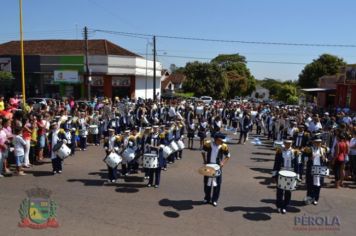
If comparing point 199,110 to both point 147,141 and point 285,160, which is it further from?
point 285,160

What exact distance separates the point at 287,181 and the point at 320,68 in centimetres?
6507

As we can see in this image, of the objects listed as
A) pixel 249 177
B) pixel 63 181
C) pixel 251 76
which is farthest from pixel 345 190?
pixel 251 76

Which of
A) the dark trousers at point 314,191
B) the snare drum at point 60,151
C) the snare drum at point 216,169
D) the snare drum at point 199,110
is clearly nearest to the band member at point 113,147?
the snare drum at point 60,151

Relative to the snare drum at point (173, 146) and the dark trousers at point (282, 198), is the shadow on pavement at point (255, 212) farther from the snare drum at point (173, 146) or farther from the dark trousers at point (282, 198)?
the snare drum at point (173, 146)

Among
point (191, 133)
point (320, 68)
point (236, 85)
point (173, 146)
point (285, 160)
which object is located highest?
point (320, 68)

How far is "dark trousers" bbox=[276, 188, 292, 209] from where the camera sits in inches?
374

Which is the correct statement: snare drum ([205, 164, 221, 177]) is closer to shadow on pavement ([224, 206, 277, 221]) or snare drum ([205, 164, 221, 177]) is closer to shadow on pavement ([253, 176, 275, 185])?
shadow on pavement ([224, 206, 277, 221])

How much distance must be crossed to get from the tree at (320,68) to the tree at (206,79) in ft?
64.9

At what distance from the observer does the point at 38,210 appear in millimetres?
9242

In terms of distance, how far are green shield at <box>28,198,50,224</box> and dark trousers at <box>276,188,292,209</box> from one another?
18.0 feet

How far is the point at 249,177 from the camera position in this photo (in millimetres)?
13289

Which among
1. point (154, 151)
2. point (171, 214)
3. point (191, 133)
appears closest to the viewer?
point (171, 214)

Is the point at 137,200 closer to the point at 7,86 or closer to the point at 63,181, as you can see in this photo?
the point at 63,181

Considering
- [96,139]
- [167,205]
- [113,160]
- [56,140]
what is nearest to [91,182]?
[113,160]
